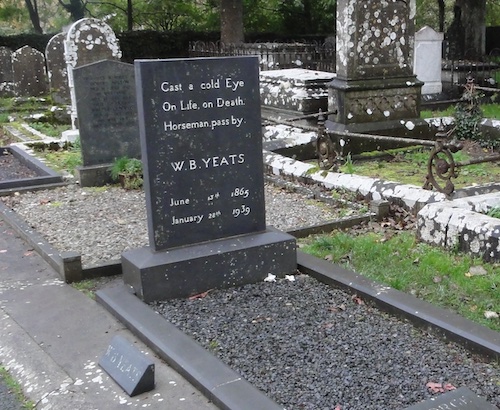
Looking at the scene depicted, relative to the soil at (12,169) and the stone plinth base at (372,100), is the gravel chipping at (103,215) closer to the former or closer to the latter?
the soil at (12,169)

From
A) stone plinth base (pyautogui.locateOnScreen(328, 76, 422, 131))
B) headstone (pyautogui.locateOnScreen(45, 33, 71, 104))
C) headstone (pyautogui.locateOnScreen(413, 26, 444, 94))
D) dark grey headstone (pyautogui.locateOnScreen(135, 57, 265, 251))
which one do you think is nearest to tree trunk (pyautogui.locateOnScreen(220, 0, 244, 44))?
headstone (pyautogui.locateOnScreen(45, 33, 71, 104))

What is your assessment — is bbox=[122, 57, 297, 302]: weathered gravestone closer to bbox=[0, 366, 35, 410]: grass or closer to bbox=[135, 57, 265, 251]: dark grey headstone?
bbox=[135, 57, 265, 251]: dark grey headstone

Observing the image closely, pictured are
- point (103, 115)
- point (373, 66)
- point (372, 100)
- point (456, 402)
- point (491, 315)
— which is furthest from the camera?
point (372, 100)

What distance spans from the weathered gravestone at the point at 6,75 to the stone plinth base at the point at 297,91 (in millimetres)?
9248

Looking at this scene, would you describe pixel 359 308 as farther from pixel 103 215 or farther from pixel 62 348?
pixel 103 215

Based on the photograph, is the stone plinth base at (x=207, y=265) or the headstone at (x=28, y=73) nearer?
the stone plinth base at (x=207, y=265)

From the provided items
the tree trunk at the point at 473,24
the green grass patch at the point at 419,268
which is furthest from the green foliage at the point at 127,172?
the tree trunk at the point at 473,24

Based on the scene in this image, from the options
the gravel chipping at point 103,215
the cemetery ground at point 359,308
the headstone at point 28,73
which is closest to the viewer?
the cemetery ground at point 359,308

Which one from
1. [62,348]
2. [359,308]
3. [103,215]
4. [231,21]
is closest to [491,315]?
[359,308]

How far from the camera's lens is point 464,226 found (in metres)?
5.26

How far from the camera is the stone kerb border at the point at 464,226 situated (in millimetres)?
5086

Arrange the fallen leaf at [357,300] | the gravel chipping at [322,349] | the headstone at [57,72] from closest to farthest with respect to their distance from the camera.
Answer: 1. the gravel chipping at [322,349]
2. the fallen leaf at [357,300]
3. the headstone at [57,72]

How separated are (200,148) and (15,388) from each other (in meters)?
2.04

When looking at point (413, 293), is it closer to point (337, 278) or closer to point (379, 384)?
point (337, 278)
